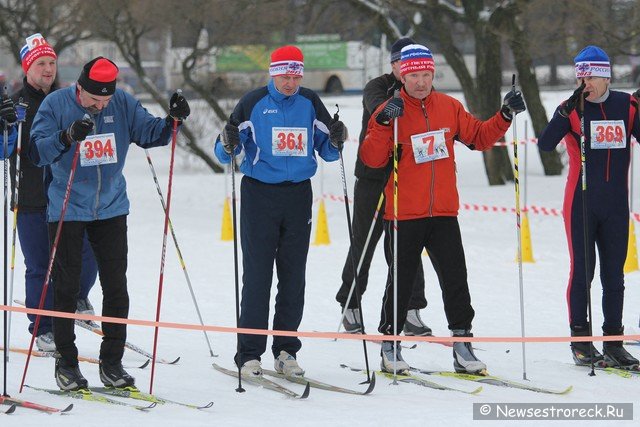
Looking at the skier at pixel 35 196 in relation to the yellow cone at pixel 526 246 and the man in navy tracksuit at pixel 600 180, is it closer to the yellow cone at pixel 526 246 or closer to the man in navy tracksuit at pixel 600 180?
the man in navy tracksuit at pixel 600 180

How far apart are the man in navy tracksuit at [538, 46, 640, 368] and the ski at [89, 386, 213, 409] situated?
2.27 meters

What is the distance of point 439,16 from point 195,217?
4336mm

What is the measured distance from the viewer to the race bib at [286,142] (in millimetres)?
6199

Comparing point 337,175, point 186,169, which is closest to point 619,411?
point 337,175

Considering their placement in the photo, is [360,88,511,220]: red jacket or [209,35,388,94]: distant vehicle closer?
[360,88,511,220]: red jacket

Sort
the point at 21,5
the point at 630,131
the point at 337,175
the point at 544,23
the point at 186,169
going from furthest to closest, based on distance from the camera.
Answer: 1. the point at 21,5
2. the point at 186,169
3. the point at 337,175
4. the point at 544,23
5. the point at 630,131

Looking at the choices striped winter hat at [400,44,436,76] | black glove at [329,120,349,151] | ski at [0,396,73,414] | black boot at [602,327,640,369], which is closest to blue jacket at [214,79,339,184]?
black glove at [329,120,349,151]

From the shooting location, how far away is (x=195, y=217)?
51.8 feet

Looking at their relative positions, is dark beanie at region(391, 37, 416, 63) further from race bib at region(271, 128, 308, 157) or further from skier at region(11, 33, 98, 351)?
skier at region(11, 33, 98, 351)

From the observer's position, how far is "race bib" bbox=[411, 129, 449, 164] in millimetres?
6168

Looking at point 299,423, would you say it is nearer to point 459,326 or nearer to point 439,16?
point 459,326

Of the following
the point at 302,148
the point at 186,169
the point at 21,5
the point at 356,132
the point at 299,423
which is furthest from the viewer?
the point at 356,132

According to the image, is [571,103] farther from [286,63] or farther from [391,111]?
[286,63]

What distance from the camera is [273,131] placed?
6.20 metres
